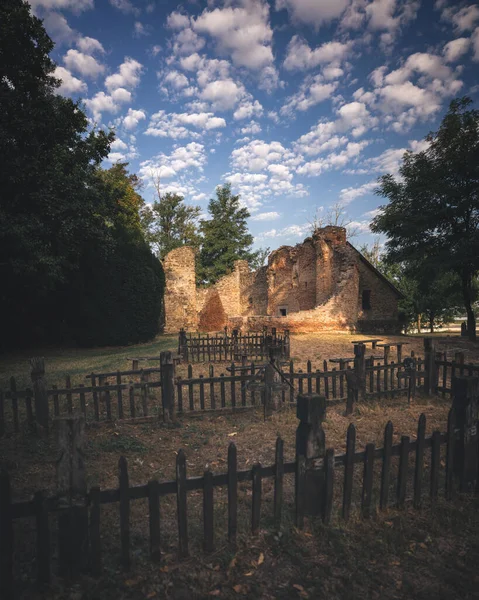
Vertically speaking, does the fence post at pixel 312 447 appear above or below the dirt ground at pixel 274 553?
above

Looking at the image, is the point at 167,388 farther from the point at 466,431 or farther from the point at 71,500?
the point at 466,431

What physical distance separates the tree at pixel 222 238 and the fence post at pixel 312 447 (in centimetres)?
3153

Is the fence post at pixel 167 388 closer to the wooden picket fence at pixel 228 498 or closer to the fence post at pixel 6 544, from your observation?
A: the wooden picket fence at pixel 228 498

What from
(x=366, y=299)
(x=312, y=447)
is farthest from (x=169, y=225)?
(x=312, y=447)

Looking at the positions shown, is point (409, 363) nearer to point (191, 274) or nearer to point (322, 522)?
point (322, 522)

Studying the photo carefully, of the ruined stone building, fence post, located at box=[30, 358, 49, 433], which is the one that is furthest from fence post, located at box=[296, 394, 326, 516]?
the ruined stone building

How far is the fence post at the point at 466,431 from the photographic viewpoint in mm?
3479

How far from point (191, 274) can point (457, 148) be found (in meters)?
18.8

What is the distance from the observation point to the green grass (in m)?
9.55

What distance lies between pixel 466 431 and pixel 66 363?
488 inches

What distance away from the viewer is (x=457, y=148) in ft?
51.4

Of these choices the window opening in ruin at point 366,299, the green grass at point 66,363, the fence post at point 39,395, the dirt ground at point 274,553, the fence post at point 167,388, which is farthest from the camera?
the window opening in ruin at point 366,299

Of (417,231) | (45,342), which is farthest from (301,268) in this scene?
(45,342)

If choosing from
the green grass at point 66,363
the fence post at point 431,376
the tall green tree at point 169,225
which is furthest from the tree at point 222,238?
the fence post at point 431,376
